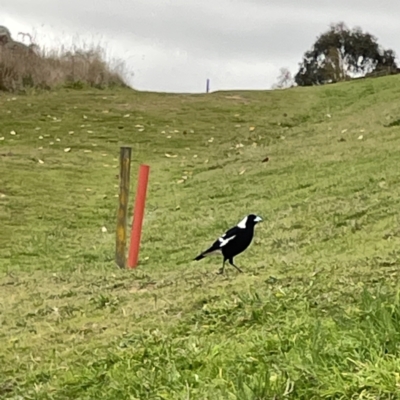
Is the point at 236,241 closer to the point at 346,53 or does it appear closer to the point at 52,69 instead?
the point at 52,69

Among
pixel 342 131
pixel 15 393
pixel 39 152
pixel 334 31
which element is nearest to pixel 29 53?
pixel 39 152

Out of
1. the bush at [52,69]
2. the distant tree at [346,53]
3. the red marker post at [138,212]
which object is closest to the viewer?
the red marker post at [138,212]

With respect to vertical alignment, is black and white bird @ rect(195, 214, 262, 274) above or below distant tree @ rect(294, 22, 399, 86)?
below

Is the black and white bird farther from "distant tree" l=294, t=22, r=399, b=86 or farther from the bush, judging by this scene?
"distant tree" l=294, t=22, r=399, b=86

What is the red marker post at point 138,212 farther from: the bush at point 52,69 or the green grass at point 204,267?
the bush at point 52,69

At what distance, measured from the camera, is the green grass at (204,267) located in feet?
11.3

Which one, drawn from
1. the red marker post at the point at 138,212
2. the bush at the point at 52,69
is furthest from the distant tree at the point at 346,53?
the red marker post at the point at 138,212

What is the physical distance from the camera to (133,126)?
1933cm

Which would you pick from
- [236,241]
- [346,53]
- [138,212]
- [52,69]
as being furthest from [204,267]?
[346,53]

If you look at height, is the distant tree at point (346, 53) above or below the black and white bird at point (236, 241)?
above

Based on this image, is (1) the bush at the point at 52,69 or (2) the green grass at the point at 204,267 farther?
(1) the bush at the point at 52,69

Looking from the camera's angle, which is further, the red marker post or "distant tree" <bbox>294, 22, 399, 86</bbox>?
"distant tree" <bbox>294, 22, 399, 86</bbox>

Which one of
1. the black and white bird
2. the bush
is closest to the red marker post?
the black and white bird

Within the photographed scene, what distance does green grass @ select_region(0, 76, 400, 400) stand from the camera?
136 inches
